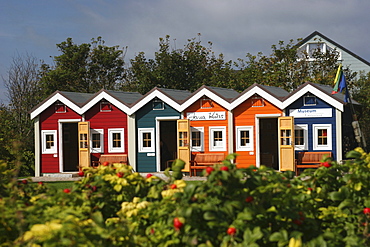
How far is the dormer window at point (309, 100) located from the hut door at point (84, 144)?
938 cm

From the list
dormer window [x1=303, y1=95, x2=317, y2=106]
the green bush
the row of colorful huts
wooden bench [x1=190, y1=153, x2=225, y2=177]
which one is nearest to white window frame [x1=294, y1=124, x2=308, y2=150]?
the row of colorful huts

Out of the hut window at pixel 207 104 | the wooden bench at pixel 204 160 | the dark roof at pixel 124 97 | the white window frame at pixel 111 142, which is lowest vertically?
the wooden bench at pixel 204 160

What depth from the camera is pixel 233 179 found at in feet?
15.2

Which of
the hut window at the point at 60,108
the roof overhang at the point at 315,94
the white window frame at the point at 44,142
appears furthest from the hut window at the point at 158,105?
the roof overhang at the point at 315,94

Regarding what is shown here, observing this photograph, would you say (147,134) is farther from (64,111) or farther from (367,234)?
(367,234)

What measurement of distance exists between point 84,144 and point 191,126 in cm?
488

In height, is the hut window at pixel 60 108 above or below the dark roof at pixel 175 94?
below

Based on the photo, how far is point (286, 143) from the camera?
21703 millimetres

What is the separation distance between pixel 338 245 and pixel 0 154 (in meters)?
22.3

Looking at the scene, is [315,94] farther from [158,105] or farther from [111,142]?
[111,142]

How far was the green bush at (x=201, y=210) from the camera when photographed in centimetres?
421

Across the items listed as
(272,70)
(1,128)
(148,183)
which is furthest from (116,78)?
(148,183)

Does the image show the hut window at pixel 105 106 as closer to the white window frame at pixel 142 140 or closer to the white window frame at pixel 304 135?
the white window frame at pixel 142 140

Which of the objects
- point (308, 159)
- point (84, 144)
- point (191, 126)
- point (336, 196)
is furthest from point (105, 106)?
point (336, 196)
